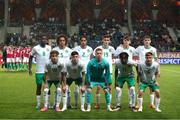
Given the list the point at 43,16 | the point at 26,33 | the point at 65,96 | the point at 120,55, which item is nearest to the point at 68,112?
the point at 65,96

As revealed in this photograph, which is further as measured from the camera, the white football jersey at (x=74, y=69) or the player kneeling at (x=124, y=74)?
the player kneeling at (x=124, y=74)

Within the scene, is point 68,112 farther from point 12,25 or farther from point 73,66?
point 12,25

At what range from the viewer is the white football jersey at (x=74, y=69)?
50.3ft

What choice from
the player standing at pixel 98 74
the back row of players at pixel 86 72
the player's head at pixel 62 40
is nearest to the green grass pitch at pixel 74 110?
the back row of players at pixel 86 72

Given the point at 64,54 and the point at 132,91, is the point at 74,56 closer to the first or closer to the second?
the point at 64,54

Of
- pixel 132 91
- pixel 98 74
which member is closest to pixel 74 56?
pixel 98 74

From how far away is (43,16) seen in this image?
69.4 metres

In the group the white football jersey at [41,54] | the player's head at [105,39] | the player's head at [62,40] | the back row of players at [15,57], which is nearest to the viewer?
the player's head at [62,40]

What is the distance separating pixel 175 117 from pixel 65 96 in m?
3.47

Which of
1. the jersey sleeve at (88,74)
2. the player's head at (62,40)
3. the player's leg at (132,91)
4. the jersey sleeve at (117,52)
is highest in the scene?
the player's head at (62,40)

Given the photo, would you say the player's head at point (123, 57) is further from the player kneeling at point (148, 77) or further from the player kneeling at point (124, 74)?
the player kneeling at point (148, 77)

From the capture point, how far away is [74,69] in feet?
50.5

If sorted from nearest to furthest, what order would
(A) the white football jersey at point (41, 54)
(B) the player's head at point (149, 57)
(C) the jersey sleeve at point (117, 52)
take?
(B) the player's head at point (149, 57) < (A) the white football jersey at point (41, 54) < (C) the jersey sleeve at point (117, 52)

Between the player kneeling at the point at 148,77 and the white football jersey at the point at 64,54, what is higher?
the white football jersey at the point at 64,54
